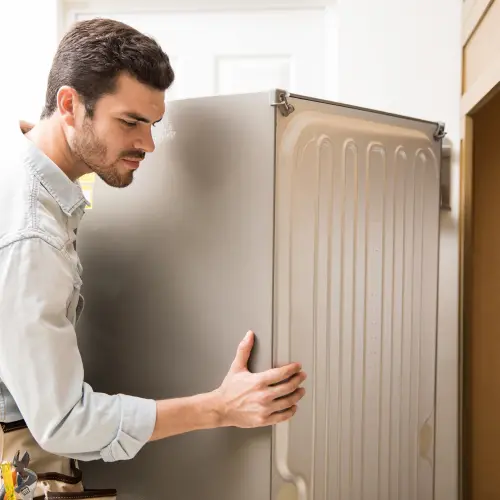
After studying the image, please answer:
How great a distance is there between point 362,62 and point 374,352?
935mm

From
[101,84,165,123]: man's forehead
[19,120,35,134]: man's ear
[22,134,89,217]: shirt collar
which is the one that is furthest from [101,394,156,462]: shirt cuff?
[19,120,35,134]: man's ear

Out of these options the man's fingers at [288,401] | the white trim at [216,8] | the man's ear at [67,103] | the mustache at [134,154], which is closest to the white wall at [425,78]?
the white trim at [216,8]

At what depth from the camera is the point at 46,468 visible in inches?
48.6

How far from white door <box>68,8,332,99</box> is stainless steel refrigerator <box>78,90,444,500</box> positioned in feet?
2.45

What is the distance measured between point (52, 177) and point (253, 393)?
1.79ft

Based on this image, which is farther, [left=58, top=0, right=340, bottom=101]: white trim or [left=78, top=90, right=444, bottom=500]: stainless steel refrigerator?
[left=58, top=0, right=340, bottom=101]: white trim

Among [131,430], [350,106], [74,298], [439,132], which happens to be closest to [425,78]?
[439,132]

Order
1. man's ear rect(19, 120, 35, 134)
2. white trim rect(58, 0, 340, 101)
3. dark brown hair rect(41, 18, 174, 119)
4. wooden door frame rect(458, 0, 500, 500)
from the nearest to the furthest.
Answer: dark brown hair rect(41, 18, 174, 119) → man's ear rect(19, 120, 35, 134) → wooden door frame rect(458, 0, 500, 500) → white trim rect(58, 0, 340, 101)

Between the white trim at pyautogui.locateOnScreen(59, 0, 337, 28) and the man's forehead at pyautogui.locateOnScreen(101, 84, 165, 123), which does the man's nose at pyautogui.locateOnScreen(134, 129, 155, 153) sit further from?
the white trim at pyautogui.locateOnScreen(59, 0, 337, 28)

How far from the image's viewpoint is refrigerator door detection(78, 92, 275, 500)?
1.23 meters

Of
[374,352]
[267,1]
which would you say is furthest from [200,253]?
[267,1]

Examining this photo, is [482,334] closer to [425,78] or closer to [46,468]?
[425,78]

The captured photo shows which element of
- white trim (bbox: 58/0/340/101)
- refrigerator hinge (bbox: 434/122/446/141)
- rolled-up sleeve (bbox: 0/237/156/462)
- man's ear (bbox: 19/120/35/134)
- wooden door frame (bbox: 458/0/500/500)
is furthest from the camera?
white trim (bbox: 58/0/340/101)

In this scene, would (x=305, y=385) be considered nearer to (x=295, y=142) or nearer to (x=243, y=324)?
(x=243, y=324)
